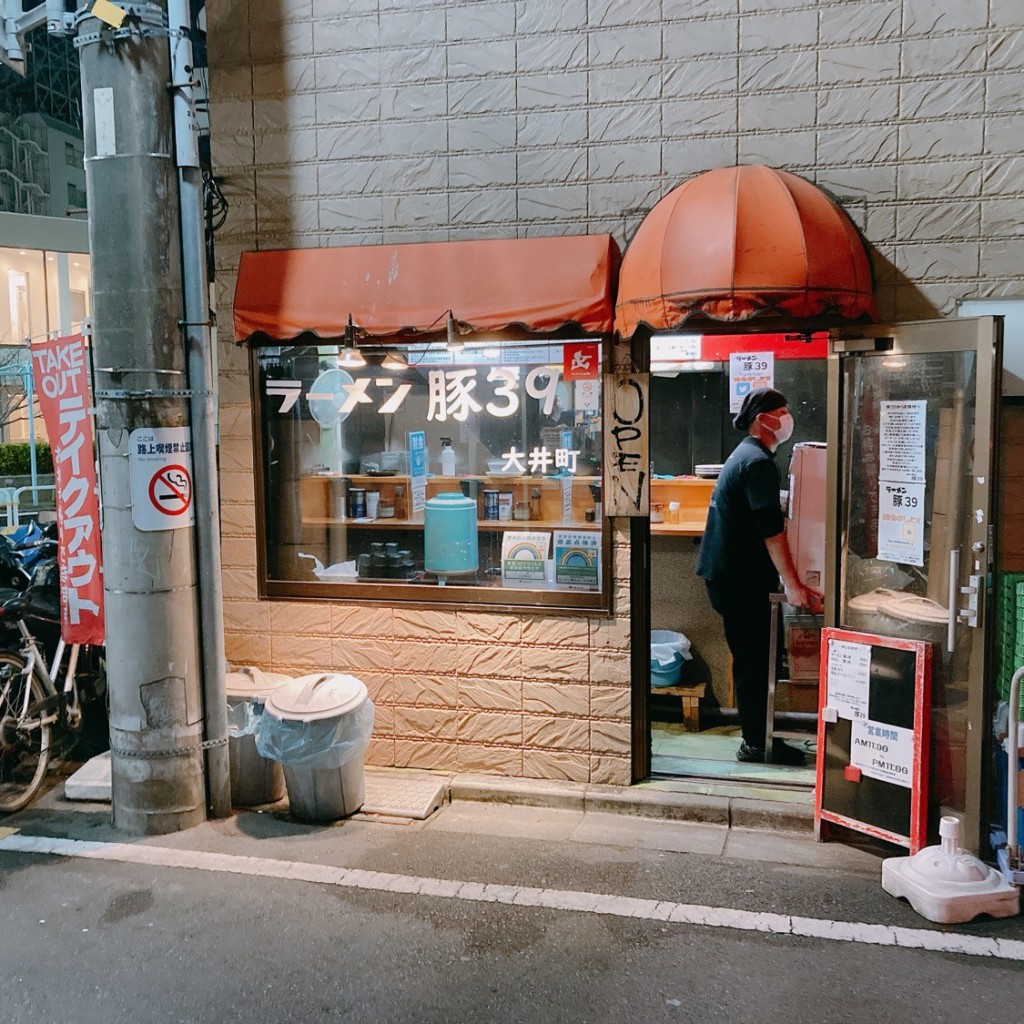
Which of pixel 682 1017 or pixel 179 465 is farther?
pixel 179 465

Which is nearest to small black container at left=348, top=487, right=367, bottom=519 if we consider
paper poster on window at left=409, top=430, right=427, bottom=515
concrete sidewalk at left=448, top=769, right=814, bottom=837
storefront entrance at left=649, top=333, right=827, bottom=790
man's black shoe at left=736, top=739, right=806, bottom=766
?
paper poster on window at left=409, top=430, right=427, bottom=515

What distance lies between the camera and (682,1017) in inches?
157

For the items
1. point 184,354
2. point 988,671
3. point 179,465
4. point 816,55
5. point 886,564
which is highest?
point 816,55

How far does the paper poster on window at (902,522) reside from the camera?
5508mm

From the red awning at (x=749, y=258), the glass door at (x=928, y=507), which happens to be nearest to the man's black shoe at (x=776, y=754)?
the glass door at (x=928, y=507)

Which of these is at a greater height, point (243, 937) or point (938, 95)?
point (938, 95)

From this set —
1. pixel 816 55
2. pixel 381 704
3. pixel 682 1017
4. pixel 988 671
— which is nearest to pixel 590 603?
pixel 381 704

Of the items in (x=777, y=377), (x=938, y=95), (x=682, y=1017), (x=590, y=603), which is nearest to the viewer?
(x=682, y=1017)

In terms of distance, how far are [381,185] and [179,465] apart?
2.38 m

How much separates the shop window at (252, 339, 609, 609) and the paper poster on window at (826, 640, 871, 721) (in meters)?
1.55

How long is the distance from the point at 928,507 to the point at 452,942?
11.5 feet

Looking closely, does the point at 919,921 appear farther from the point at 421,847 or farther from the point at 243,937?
the point at 243,937

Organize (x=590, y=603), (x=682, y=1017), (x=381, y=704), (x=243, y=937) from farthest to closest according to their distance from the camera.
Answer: (x=381, y=704), (x=590, y=603), (x=243, y=937), (x=682, y=1017)

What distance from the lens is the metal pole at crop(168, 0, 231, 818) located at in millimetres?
5824
